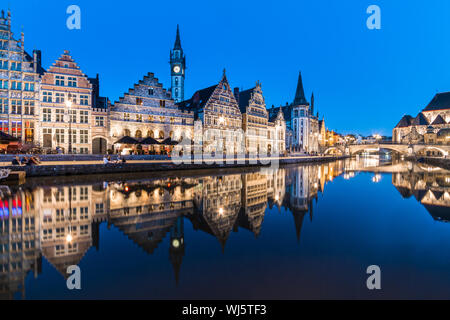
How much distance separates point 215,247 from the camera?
7.43 m

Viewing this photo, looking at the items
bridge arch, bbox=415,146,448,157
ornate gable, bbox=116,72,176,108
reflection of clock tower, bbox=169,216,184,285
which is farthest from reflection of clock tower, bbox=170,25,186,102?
bridge arch, bbox=415,146,448,157

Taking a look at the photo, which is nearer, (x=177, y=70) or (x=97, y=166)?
(x=97, y=166)

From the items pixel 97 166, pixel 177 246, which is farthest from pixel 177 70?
pixel 177 246

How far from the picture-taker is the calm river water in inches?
199

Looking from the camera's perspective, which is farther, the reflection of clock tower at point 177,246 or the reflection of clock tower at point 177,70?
the reflection of clock tower at point 177,70

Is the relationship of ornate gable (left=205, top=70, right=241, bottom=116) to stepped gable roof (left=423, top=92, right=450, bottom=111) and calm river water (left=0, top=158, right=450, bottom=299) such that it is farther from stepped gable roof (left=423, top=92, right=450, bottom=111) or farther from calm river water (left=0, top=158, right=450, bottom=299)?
stepped gable roof (left=423, top=92, right=450, bottom=111)

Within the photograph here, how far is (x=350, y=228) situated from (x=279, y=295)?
631cm

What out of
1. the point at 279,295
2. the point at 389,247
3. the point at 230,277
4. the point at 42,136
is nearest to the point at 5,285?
the point at 230,277

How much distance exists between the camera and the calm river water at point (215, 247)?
5051mm

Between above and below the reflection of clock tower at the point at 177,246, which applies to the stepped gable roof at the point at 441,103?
above

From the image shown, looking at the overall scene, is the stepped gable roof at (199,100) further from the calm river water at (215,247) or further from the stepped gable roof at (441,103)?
the stepped gable roof at (441,103)

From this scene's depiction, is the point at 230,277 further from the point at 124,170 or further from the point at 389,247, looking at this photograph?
the point at 124,170

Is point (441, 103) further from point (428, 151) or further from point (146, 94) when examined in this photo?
point (146, 94)

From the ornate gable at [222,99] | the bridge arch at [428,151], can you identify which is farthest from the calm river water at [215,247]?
the bridge arch at [428,151]
